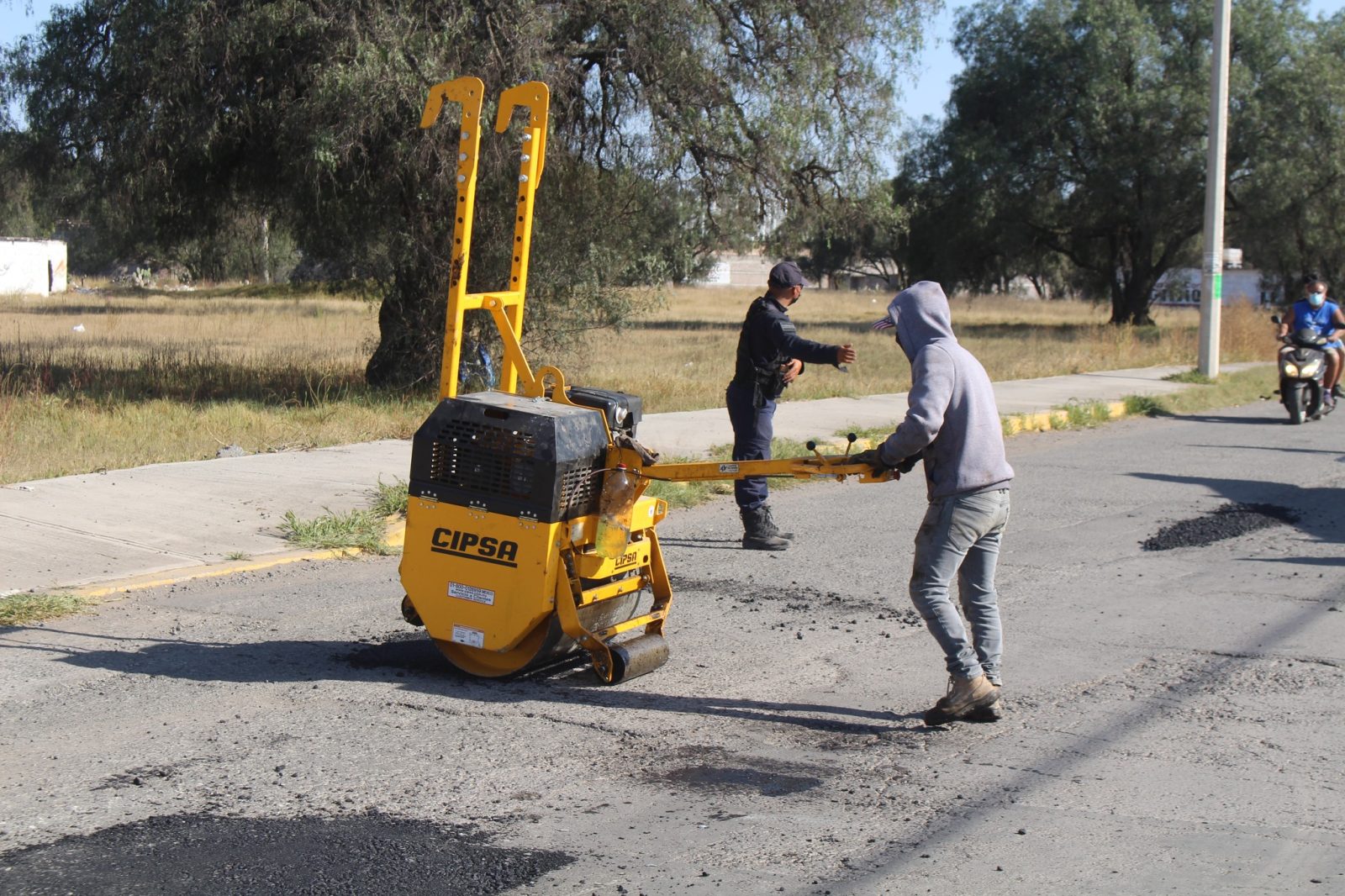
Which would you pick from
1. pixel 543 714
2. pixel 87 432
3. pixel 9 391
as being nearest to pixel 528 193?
pixel 543 714

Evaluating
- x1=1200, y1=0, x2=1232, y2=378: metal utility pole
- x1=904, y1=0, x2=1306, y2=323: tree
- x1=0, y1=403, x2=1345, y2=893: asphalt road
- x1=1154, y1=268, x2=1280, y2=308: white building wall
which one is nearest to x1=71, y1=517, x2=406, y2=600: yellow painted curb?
x1=0, y1=403, x2=1345, y2=893: asphalt road

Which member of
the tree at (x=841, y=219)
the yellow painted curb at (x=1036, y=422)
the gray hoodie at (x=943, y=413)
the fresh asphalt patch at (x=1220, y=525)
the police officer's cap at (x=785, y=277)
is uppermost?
the tree at (x=841, y=219)

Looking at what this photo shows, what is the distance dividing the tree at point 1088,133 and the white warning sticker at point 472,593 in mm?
35398

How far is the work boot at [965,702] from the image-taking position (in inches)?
219

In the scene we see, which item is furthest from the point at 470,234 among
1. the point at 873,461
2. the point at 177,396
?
the point at 177,396

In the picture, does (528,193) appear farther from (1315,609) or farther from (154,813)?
(1315,609)

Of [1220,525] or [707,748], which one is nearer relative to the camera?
[707,748]

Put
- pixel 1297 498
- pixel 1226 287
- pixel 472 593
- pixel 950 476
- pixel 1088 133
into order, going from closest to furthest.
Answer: pixel 950 476
pixel 472 593
pixel 1297 498
pixel 1088 133
pixel 1226 287

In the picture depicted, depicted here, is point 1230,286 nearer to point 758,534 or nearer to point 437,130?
point 437,130

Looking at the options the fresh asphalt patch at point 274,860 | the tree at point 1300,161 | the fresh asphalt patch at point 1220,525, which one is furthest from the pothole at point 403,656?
the tree at point 1300,161

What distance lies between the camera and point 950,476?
222 inches

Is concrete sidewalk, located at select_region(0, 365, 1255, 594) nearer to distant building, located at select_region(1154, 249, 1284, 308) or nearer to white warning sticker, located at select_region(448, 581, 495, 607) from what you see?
white warning sticker, located at select_region(448, 581, 495, 607)

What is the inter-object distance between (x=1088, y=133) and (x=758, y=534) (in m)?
33.3

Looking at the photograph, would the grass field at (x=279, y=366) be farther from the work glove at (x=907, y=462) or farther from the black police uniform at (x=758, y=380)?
the work glove at (x=907, y=462)
